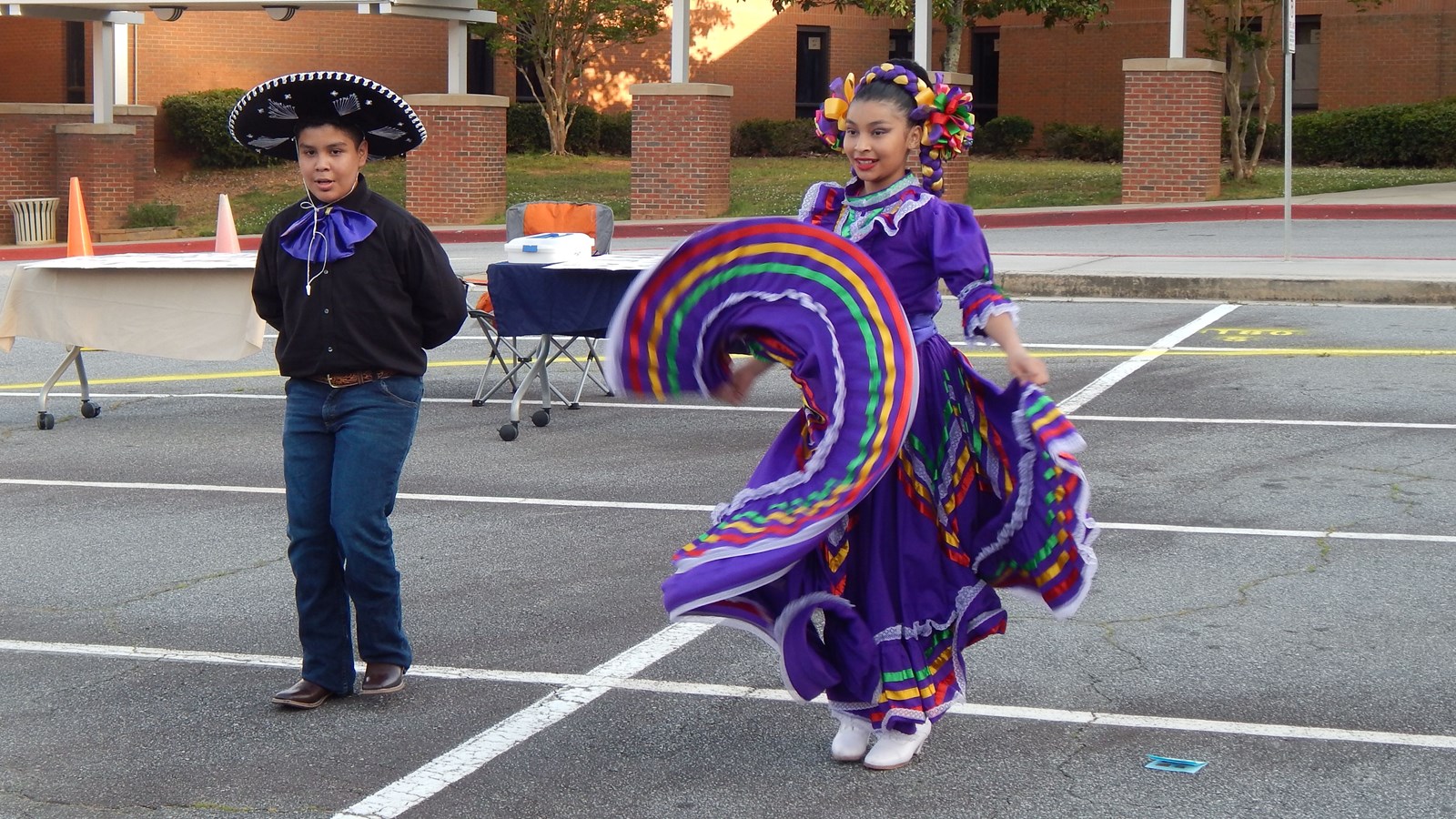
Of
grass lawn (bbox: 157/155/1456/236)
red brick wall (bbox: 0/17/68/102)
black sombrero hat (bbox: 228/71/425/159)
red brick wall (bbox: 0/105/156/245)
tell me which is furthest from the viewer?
red brick wall (bbox: 0/17/68/102)

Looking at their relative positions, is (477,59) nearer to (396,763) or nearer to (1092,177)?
(1092,177)

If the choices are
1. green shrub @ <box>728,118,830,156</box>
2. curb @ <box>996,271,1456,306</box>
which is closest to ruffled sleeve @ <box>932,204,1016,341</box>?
curb @ <box>996,271,1456,306</box>

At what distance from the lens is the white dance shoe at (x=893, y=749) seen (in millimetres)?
4691

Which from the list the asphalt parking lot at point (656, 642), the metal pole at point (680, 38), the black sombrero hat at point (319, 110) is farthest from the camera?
the metal pole at point (680, 38)

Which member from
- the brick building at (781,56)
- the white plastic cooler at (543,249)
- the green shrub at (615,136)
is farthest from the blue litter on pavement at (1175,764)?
the green shrub at (615,136)

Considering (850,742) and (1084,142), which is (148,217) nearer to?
(1084,142)

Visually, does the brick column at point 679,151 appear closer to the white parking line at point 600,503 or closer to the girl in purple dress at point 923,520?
the white parking line at point 600,503

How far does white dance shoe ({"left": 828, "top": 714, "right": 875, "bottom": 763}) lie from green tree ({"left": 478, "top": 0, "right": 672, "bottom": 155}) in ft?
96.3

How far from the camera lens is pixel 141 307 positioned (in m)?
10.5

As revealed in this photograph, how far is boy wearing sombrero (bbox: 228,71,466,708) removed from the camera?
205 inches

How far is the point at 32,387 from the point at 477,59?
91.4 ft

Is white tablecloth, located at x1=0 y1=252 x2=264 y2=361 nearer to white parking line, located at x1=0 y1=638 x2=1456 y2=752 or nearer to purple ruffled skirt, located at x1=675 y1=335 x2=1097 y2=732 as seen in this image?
white parking line, located at x1=0 y1=638 x2=1456 y2=752

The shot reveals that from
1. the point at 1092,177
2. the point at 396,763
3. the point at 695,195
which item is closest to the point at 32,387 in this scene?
the point at 396,763

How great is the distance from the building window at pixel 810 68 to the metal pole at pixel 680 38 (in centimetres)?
1339
